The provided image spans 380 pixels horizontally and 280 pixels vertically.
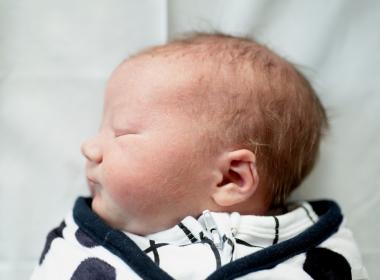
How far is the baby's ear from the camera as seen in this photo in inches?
32.6

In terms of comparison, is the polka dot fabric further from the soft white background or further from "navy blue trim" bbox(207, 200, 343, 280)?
the soft white background

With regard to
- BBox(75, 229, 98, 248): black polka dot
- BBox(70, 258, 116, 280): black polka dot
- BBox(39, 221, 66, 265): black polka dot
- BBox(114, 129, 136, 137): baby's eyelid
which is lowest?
BBox(39, 221, 66, 265): black polka dot

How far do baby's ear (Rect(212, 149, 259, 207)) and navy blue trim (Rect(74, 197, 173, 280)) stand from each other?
157 millimetres

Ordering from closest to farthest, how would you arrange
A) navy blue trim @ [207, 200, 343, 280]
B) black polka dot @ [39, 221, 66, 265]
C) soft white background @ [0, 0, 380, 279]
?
navy blue trim @ [207, 200, 343, 280] < black polka dot @ [39, 221, 66, 265] < soft white background @ [0, 0, 380, 279]

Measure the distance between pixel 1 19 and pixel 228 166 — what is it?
1.89 ft

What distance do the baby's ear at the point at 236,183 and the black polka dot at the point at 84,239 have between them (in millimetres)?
222

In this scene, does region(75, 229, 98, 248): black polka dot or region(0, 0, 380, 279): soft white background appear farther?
region(0, 0, 380, 279): soft white background

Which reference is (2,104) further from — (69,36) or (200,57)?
(200,57)

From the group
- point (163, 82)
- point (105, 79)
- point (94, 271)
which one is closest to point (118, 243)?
point (94, 271)

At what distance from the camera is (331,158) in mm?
1086

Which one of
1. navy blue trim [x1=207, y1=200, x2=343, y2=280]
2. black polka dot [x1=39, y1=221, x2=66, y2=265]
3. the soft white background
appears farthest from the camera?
the soft white background

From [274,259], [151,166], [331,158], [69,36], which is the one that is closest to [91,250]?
[151,166]

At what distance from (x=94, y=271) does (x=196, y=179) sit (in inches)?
8.8

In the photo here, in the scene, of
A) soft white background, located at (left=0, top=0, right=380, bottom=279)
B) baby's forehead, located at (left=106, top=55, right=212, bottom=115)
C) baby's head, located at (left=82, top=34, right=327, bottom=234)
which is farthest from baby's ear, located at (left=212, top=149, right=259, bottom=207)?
soft white background, located at (left=0, top=0, right=380, bottom=279)
